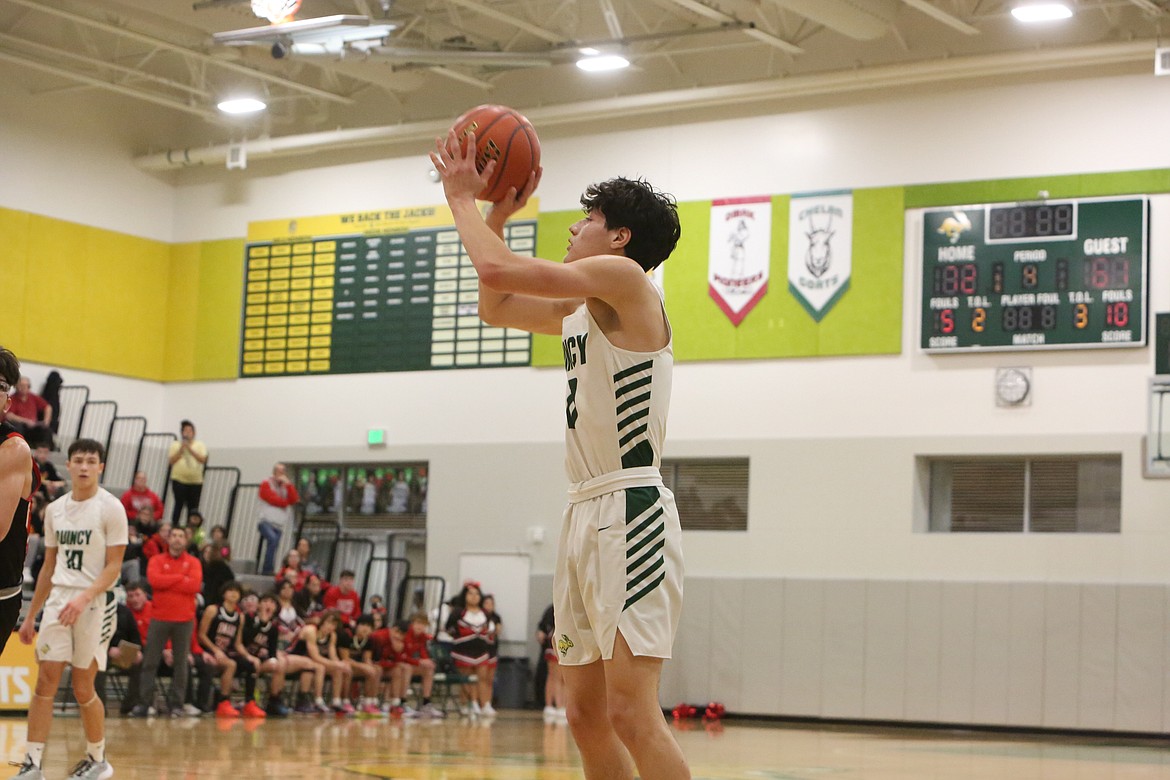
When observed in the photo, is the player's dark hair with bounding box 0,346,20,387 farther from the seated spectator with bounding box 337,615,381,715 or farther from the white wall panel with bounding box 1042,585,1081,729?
the white wall panel with bounding box 1042,585,1081,729

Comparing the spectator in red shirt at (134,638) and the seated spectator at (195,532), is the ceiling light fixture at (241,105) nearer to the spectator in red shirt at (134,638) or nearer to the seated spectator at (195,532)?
the seated spectator at (195,532)

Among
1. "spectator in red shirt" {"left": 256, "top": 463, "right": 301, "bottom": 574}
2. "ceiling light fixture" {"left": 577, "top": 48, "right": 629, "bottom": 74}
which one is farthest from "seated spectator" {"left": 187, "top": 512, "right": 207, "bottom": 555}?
"ceiling light fixture" {"left": 577, "top": 48, "right": 629, "bottom": 74}

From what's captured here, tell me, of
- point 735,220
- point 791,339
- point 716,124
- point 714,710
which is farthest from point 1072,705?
point 716,124

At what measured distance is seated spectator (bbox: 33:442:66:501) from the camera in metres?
16.1

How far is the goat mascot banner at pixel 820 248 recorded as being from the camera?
17312 millimetres

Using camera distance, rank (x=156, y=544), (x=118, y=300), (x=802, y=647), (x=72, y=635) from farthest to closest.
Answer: (x=118, y=300), (x=802, y=647), (x=156, y=544), (x=72, y=635)

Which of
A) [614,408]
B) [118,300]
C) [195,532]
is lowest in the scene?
[195,532]

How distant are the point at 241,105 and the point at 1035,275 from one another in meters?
10.2

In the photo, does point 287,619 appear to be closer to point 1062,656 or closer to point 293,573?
point 293,573

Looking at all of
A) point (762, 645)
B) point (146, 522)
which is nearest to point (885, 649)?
point (762, 645)

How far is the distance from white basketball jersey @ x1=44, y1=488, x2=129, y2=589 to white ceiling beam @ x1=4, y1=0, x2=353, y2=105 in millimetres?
10459

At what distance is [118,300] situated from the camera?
21.1 m

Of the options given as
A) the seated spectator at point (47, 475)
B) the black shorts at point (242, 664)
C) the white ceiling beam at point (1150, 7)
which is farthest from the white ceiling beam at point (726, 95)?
the black shorts at point (242, 664)

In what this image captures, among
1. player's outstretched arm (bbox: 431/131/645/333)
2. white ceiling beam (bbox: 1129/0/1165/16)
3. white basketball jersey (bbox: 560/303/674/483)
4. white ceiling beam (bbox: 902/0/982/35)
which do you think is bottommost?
white basketball jersey (bbox: 560/303/674/483)
